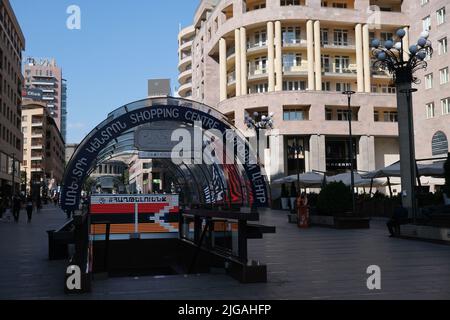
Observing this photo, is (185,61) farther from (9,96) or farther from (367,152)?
(367,152)

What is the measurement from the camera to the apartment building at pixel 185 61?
97.9 meters

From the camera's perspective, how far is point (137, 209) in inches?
641

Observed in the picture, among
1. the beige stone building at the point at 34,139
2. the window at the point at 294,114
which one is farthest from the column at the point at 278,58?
the beige stone building at the point at 34,139

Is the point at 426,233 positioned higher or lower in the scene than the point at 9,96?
lower

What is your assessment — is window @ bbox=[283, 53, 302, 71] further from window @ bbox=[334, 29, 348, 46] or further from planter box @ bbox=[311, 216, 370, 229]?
planter box @ bbox=[311, 216, 370, 229]

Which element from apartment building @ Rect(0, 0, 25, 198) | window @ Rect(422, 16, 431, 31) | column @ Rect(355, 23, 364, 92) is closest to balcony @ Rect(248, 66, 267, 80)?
column @ Rect(355, 23, 364, 92)

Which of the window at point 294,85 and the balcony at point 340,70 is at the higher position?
the balcony at point 340,70

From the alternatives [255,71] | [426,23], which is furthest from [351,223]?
[255,71]

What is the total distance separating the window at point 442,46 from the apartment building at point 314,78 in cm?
1178

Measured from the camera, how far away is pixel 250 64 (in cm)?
6538

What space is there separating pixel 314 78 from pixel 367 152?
10741 millimetres

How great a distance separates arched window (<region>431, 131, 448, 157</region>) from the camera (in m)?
49.4

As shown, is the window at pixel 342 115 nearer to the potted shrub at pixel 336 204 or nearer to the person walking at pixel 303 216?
the potted shrub at pixel 336 204
